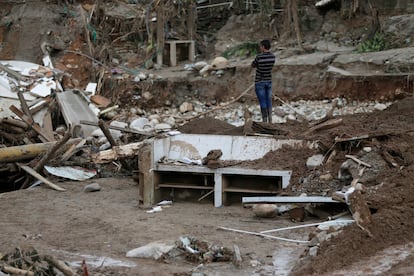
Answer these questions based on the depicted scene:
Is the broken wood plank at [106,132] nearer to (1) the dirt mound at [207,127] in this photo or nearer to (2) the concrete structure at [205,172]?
(1) the dirt mound at [207,127]

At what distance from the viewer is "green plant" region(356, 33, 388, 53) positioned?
58.6ft

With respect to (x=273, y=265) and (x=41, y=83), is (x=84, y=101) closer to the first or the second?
(x=41, y=83)

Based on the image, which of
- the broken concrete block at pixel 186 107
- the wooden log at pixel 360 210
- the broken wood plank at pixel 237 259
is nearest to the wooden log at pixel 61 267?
the broken wood plank at pixel 237 259

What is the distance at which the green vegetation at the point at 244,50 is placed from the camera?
19.8m

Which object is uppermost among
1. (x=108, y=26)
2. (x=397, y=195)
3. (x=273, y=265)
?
(x=108, y=26)

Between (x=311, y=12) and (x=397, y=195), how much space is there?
12492mm

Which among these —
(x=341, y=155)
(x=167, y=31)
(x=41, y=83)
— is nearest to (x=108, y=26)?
(x=167, y=31)

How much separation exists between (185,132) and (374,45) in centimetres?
709

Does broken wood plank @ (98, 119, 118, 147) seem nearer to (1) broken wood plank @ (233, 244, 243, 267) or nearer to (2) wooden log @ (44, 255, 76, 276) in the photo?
(1) broken wood plank @ (233, 244, 243, 267)

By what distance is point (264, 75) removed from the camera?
45.0 feet

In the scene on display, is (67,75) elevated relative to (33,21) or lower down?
lower down

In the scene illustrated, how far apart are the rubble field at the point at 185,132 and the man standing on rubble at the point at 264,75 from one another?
35.7 inches

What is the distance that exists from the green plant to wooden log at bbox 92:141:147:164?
7.38 m

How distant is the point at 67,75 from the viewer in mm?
18547
